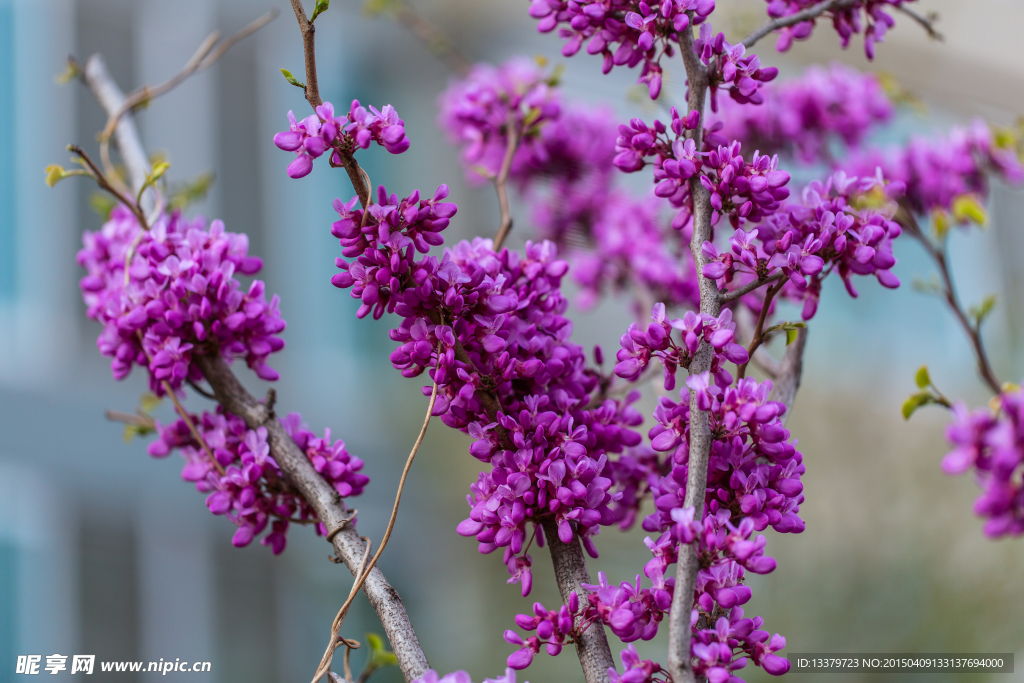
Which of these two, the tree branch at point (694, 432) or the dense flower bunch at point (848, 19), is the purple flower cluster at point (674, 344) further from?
the dense flower bunch at point (848, 19)

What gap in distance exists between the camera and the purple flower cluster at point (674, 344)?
0.54 metres

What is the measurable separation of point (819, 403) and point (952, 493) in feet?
1.60

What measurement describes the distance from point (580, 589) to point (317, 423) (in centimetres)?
316

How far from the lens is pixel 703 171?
0.60 m

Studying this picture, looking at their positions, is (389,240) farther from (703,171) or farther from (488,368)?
(703,171)

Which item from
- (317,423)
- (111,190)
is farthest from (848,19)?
(317,423)

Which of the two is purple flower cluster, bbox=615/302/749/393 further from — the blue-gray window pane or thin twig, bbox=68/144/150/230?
the blue-gray window pane

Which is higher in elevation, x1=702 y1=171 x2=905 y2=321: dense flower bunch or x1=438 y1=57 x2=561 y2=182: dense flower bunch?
x1=438 y1=57 x2=561 y2=182: dense flower bunch

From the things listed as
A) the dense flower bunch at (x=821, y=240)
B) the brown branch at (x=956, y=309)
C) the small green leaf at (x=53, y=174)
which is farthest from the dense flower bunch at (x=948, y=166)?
the small green leaf at (x=53, y=174)

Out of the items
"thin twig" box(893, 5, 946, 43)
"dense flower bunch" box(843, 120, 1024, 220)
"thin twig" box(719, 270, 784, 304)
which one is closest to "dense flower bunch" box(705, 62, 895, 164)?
"dense flower bunch" box(843, 120, 1024, 220)

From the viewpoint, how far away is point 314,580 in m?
3.21

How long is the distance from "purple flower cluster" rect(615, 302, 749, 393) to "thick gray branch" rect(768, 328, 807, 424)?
0.17m

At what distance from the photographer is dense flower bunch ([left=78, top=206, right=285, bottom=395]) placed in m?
0.67

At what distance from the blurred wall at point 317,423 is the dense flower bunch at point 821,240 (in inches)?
54.5
